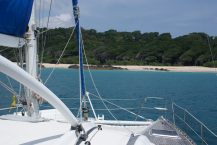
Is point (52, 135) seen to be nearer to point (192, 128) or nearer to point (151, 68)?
point (192, 128)

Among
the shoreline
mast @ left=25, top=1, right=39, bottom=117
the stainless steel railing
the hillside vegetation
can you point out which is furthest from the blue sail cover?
the shoreline

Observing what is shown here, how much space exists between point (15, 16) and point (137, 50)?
404ft

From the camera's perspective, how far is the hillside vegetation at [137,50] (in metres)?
109

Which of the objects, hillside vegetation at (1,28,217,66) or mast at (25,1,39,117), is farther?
hillside vegetation at (1,28,217,66)

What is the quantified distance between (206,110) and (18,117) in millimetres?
21613

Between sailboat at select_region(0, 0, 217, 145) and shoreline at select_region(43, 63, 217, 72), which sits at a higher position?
sailboat at select_region(0, 0, 217, 145)

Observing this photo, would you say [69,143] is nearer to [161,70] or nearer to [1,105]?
[1,105]

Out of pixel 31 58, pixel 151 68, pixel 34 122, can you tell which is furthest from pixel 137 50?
pixel 34 122

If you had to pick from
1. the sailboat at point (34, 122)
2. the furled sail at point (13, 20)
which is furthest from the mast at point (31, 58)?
the furled sail at point (13, 20)

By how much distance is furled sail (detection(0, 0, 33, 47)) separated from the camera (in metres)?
5.95

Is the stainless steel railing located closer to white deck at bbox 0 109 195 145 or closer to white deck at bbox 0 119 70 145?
white deck at bbox 0 109 195 145

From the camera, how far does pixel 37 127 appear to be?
520 cm

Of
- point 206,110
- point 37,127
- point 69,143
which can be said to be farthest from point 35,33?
point 206,110

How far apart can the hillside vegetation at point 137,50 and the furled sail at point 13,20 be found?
98075mm
